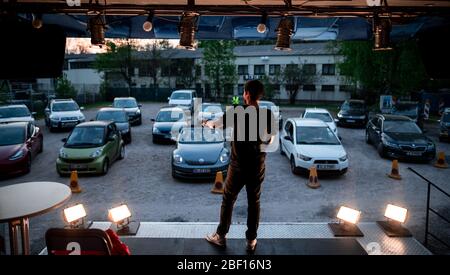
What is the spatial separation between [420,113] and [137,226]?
20.4m

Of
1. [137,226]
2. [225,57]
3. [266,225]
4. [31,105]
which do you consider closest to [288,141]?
[266,225]

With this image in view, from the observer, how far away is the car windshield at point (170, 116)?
17.5 meters

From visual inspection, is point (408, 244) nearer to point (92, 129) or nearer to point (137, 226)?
point (137, 226)

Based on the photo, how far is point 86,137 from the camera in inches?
477

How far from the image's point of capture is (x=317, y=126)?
508 inches

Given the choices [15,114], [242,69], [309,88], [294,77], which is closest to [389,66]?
[294,77]

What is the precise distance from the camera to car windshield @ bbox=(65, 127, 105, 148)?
1178 cm

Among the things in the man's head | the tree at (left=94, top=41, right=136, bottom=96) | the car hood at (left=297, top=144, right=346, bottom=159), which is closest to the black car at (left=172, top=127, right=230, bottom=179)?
the car hood at (left=297, top=144, right=346, bottom=159)

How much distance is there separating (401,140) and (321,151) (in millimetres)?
4490

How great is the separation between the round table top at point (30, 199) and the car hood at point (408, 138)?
41.7 feet

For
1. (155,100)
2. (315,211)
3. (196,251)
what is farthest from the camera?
(155,100)

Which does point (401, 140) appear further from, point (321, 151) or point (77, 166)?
point (77, 166)

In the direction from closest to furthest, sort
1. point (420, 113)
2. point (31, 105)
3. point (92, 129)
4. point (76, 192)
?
point (76, 192) < point (92, 129) < point (420, 113) < point (31, 105)

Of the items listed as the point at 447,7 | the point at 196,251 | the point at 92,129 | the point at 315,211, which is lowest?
the point at 315,211
